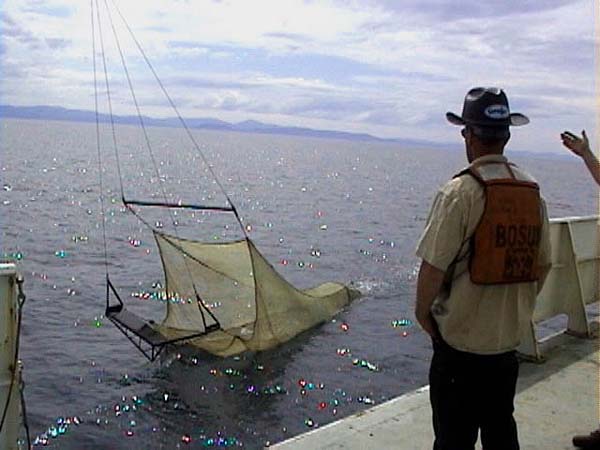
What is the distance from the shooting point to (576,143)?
398 cm

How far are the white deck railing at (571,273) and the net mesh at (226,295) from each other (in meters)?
6.37

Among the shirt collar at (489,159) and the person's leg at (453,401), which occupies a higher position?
the shirt collar at (489,159)

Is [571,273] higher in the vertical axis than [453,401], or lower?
lower

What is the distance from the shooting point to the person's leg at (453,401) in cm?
329

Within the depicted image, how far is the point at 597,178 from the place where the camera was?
13.3ft

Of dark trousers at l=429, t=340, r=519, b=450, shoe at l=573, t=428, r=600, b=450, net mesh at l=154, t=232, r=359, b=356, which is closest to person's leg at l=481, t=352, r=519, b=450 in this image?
dark trousers at l=429, t=340, r=519, b=450

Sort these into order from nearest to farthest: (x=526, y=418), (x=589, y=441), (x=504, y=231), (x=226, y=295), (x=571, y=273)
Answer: (x=504, y=231), (x=589, y=441), (x=526, y=418), (x=571, y=273), (x=226, y=295)

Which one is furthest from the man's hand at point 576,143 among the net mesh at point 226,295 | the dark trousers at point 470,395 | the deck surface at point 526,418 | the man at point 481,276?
the net mesh at point 226,295

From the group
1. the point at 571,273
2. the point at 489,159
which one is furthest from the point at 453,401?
the point at 571,273

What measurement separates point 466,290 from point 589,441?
80.3 inches

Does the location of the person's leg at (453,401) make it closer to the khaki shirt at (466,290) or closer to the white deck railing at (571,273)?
the khaki shirt at (466,290)

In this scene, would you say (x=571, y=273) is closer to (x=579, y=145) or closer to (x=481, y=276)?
(x=579, y=145)

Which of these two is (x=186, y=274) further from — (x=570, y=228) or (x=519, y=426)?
(x=519, y=426)

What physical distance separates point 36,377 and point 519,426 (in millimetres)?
9323
